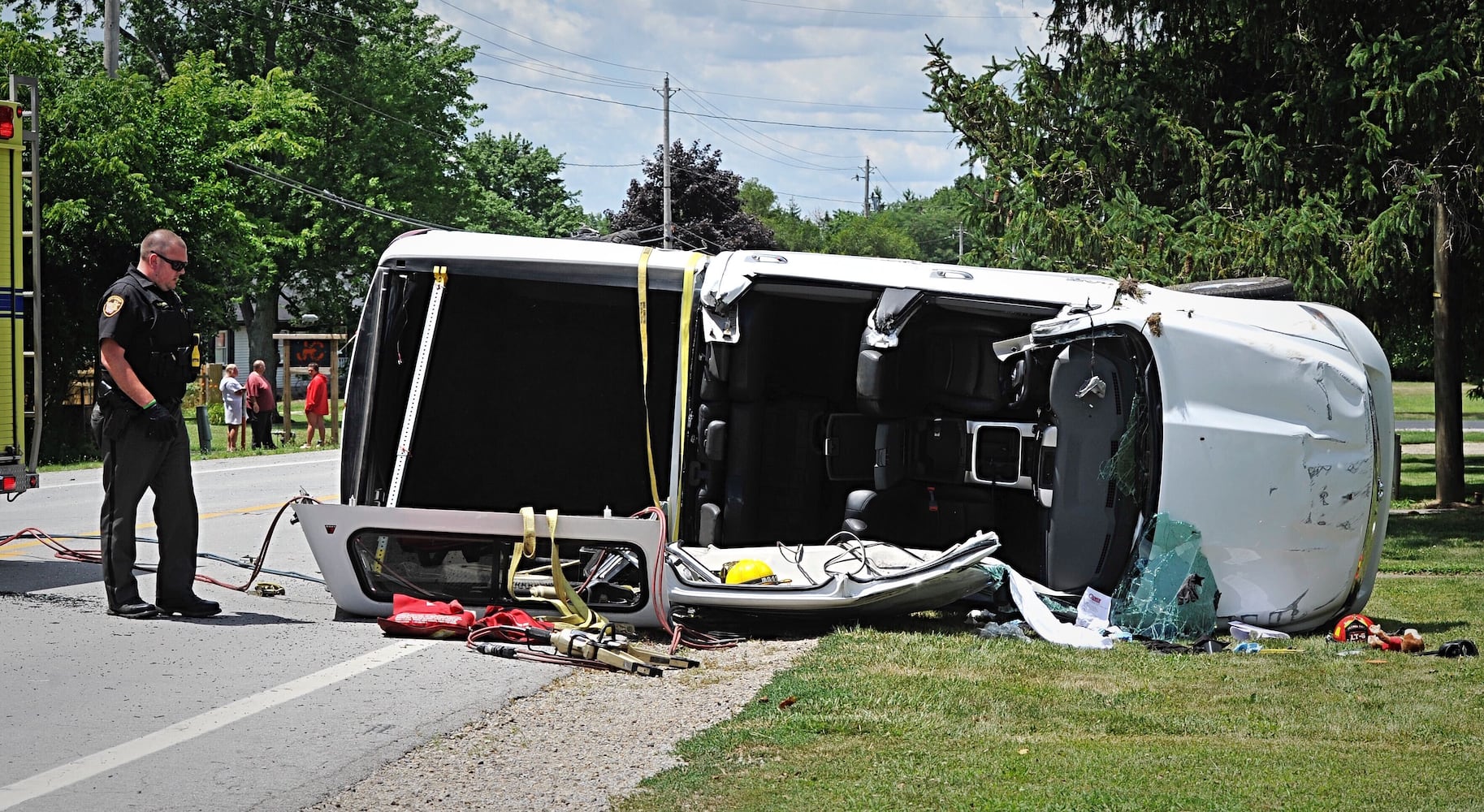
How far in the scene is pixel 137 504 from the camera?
7660 millimetres

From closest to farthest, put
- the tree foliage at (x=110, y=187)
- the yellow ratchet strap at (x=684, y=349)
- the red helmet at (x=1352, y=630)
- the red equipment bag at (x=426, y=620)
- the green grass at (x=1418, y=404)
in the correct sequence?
the red equipment bag at (x=426, y=620) < the red helmet at (x=1352, y=630) < the yellow ratchet strap at (x=684, y=349) < the tree foliage at (x=110, y=187) < the green grass at (x=1418, y=404)

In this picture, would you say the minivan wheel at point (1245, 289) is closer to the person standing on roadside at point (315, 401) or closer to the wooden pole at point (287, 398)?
the person standing on roadside at point (315, 401)

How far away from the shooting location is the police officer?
303 inches

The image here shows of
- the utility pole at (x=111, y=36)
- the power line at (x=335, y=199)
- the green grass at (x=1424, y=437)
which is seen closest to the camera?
the utility pole at (x=111, y=36)

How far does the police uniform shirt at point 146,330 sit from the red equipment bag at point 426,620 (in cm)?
174

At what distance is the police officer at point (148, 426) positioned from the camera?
7699 mm

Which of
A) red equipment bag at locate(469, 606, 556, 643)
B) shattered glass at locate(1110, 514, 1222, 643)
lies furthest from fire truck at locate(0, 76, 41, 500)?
→ shattered glass at locate(1110, 514, 1222, 643)

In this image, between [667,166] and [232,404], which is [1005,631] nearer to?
[232,404]

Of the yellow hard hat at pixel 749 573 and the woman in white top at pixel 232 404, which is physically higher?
the woman in white top at pixel 232 404

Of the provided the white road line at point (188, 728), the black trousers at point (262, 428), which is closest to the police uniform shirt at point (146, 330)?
the white road line at point (188, 728)

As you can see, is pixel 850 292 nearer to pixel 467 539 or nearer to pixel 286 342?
pixel 467 539

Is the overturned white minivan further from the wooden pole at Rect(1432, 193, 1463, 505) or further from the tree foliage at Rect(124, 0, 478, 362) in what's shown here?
the tree foliage at Rect(124, 0, 478, 362)

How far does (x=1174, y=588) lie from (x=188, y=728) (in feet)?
16.0

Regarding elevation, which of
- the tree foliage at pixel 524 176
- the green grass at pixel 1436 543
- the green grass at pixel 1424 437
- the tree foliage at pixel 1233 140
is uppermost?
the tree foliage at pixel 524 176
